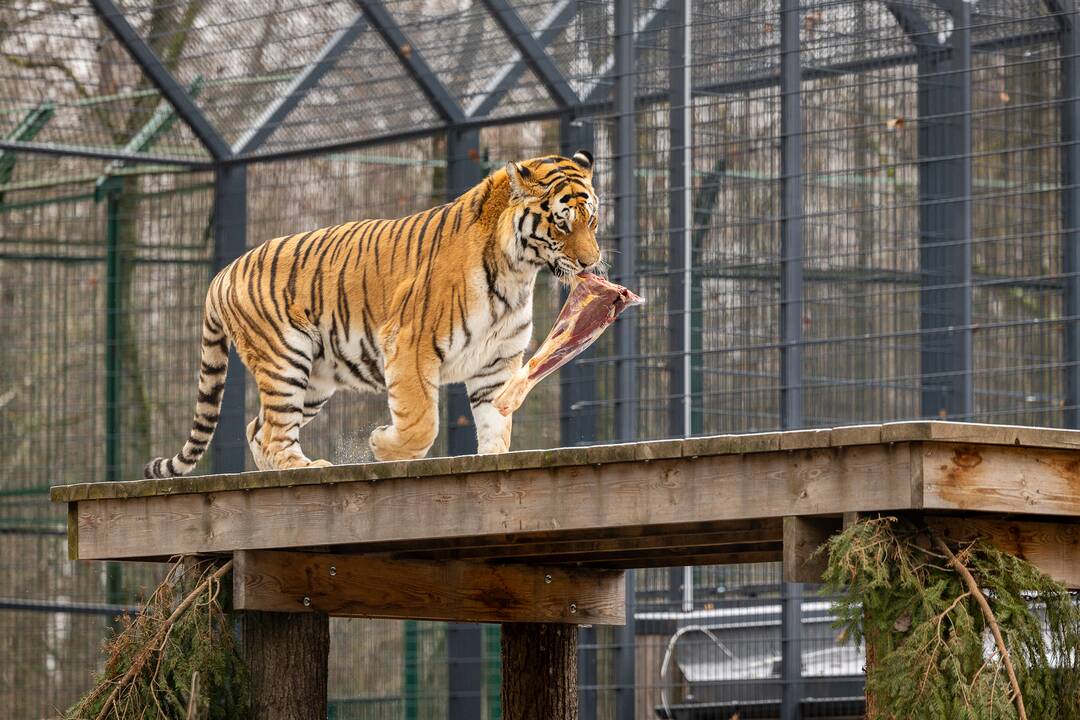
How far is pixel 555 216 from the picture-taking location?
5207 mm

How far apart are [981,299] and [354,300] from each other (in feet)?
11.4

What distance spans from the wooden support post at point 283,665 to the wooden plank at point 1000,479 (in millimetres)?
2139

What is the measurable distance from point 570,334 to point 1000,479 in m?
1.56

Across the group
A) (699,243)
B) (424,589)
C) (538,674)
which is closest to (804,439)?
(424,589)

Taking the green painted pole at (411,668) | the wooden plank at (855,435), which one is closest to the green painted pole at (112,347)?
the green painted pole at (411,668)

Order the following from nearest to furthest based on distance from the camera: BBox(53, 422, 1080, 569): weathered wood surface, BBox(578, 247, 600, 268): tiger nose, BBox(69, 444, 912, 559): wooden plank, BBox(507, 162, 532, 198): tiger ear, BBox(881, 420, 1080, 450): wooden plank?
BBox(881, 420, 1080, 450): wooden plank → BBox(53, 422, 1080, 569): weathered wood surface → BBox(69, 444, 912, 559): wooden plank → BBox(578, 247, 600, 268): tiger nose → BBox(507, 162, 532, 198): tiger ear

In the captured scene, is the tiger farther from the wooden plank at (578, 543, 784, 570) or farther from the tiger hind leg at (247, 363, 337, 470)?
the wooden plank at (578, 543, 784, 570)

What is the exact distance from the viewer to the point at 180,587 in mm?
5141

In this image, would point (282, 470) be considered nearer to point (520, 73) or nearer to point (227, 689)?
point (227, 689)

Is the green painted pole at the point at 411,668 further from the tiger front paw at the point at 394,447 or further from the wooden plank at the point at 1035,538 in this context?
the wooden plank at the point at 1035,538

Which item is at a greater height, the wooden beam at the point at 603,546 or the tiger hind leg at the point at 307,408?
the tiger hind leg at the point at 307,408

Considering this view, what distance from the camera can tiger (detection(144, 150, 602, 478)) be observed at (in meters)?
5.27

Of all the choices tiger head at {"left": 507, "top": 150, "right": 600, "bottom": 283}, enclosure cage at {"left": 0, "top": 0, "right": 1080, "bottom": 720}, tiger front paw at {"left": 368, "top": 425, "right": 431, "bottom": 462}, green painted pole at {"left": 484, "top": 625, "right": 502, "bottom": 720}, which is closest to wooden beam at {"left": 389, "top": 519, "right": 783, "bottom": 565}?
tiger front paw at {"left": 368, "top": 425, "right": 431, "bottom": 462}

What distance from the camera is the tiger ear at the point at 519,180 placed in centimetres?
528
